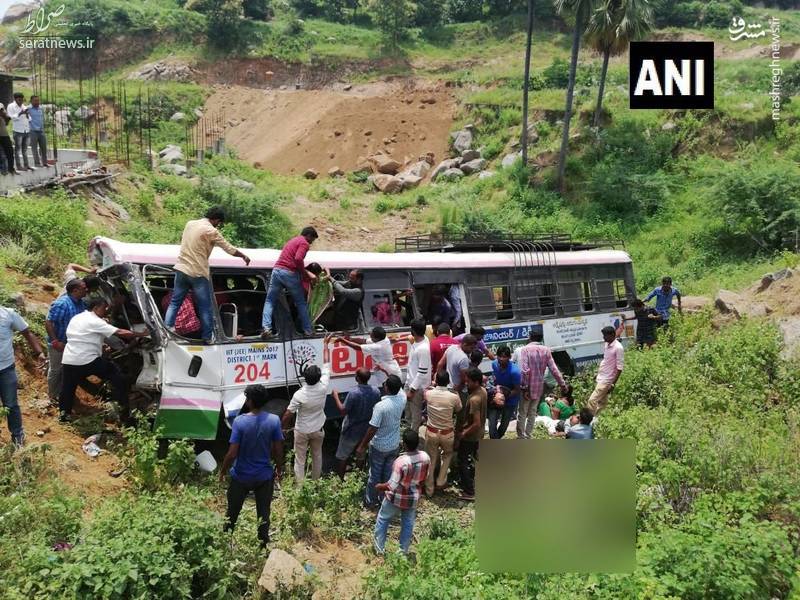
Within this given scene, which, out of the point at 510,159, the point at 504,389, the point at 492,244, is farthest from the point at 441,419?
the point at 510,159

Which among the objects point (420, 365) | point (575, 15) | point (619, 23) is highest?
point (575, 15)

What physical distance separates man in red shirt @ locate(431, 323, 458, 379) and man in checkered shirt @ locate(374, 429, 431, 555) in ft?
8.57

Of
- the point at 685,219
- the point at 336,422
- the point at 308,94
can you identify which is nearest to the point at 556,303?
the point at 336,422

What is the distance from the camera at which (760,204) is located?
21.8 metres

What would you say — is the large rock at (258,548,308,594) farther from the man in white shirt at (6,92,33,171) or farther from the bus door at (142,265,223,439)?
the man in white shirt at (6,92,33,171)

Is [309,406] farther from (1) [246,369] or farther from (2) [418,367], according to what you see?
(2) [418,367]

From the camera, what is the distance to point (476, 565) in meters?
5.84

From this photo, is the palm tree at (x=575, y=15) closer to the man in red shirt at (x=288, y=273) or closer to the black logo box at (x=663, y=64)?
the black logo box at (x=663, y=64)

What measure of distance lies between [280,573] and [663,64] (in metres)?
17.9

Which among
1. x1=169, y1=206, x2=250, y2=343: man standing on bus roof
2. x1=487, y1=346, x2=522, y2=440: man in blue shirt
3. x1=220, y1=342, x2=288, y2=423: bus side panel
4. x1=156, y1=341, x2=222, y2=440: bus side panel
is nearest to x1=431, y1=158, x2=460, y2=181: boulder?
x1=487, y1=346, x2=522, y2=440: man in blue shirt

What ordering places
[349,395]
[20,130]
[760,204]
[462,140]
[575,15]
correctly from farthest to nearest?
[462,140]
[575,15]
[760,204]
[20,130]
[349,395]

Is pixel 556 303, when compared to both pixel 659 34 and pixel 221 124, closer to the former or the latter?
pixel 221 124

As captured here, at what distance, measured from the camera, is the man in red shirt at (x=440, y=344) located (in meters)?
9.02

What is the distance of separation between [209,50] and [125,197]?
35494 mm
